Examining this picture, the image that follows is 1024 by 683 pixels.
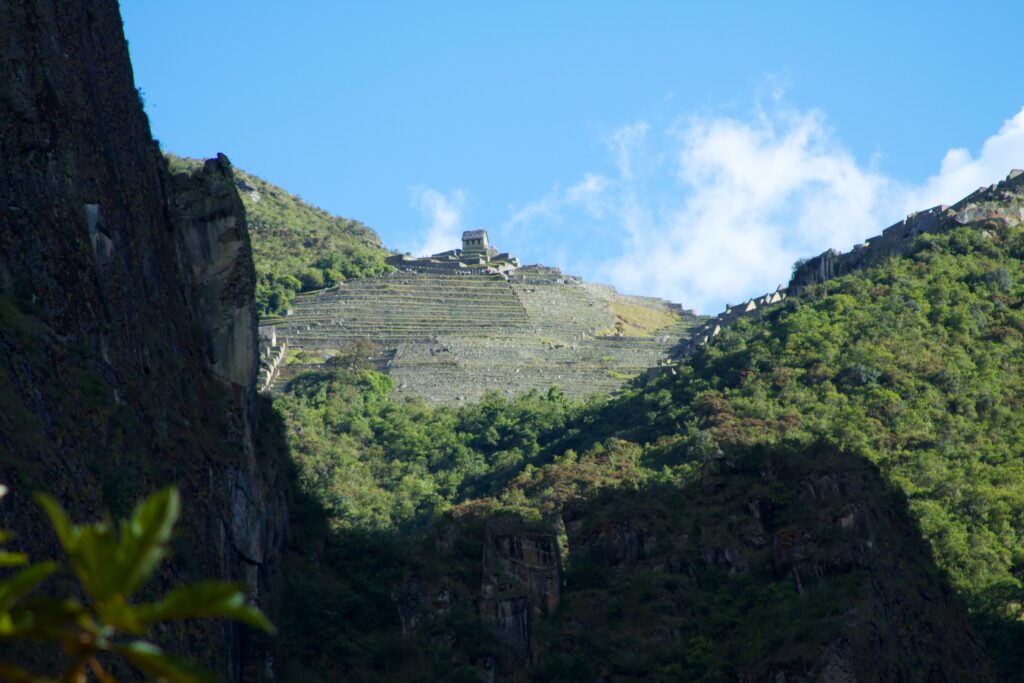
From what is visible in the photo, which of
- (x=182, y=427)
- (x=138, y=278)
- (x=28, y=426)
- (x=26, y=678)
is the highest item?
(x=138, y=278)

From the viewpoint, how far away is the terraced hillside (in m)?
96.0

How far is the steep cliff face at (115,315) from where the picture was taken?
71.6 feet

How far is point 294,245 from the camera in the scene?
13138 cm

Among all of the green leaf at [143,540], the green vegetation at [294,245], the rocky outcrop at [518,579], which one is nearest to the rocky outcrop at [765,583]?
the rocky outcrop at [518,579]

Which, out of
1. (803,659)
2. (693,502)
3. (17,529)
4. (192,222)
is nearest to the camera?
(17,529)

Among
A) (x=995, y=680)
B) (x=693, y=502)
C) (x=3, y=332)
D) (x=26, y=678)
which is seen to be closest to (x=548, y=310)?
(x=693, y=502)

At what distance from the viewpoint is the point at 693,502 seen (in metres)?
44.2

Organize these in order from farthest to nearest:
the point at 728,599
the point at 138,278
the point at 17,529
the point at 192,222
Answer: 1. the point at 728,599
2. the point at 192,222
3. the point at 138,278
4. the point at 17,529

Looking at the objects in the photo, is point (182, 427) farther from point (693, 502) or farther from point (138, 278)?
point (693, 502)

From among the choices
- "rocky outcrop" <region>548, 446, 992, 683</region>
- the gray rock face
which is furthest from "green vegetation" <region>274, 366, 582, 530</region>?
the gray rock face

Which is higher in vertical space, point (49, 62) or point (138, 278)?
point (49, 62)

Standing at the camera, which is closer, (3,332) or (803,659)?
(3,332)

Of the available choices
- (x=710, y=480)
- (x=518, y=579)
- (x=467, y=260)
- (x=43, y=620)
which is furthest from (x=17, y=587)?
(x=467, y=260)

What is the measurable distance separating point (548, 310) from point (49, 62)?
8460 centimetres
